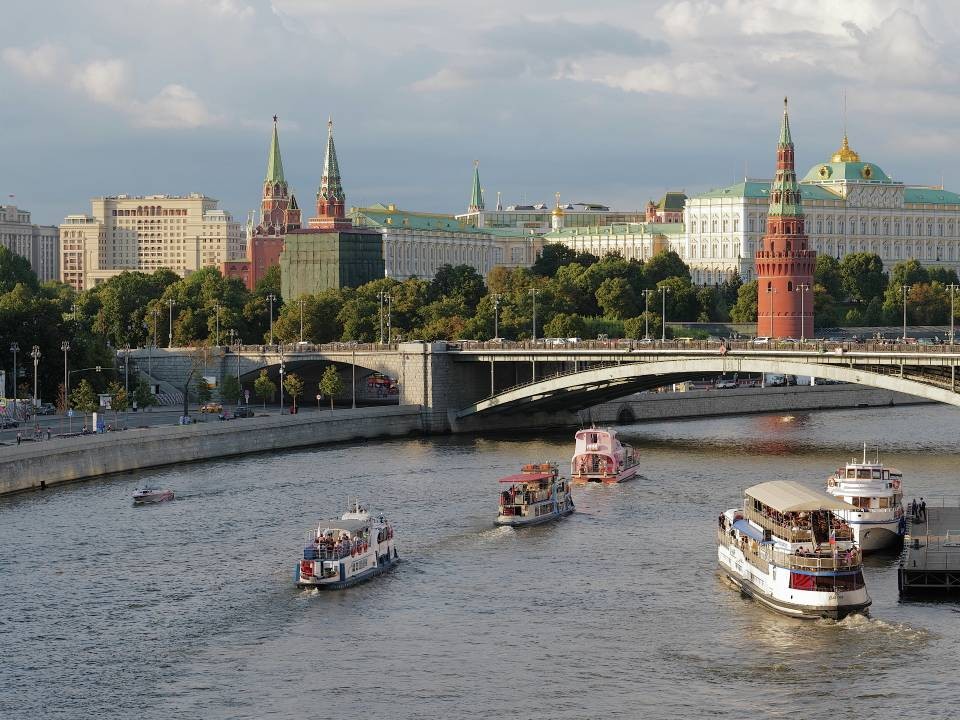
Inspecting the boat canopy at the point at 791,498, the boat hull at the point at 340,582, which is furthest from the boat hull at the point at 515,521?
the boat canopy at the point at 791,498

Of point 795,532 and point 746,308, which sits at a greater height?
point 746,308

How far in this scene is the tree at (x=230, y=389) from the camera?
4604 inches

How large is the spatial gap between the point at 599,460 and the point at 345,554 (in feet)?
86.7

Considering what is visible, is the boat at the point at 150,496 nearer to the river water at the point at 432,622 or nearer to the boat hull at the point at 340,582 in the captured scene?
the river water at the point at 432,622

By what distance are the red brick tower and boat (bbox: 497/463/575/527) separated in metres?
96.8

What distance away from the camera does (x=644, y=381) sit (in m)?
105

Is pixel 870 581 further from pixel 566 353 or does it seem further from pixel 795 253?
pixel 795 253

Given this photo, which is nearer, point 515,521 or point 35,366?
point 515,521

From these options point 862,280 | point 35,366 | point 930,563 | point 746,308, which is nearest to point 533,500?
point 930,563

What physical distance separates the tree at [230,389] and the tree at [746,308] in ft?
245

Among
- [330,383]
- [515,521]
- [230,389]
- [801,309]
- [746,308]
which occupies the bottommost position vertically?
[515,521]

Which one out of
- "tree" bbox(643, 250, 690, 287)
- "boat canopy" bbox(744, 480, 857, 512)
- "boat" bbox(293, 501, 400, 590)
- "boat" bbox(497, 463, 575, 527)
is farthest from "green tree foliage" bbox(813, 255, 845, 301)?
"boat" bbox(293, 501, 400, 590)

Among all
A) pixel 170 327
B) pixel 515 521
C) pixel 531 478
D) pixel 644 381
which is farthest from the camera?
pixel 170 327

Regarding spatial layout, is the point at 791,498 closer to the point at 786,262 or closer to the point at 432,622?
the point at 432,622
